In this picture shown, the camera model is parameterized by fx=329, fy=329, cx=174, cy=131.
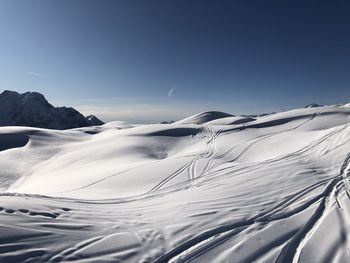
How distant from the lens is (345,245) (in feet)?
19.7

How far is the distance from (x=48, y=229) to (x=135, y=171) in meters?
11.1

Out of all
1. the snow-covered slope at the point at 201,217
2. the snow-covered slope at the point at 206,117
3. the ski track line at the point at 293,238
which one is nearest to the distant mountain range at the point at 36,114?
the snow-covered slope at the point at 206,117

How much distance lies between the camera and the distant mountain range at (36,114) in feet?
589

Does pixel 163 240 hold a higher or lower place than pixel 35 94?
lower

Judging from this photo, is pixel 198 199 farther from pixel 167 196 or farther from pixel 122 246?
pixel 122 246

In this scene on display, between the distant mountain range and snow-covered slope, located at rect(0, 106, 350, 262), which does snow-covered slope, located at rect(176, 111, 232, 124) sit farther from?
the distant mountain range

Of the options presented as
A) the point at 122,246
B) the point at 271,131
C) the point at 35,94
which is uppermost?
the point at 35,94

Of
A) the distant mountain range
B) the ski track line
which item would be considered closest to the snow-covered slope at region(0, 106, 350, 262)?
the ski track line

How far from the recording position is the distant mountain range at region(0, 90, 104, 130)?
180 metres

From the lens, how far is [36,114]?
601 ft

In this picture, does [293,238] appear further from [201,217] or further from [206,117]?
[206,117]

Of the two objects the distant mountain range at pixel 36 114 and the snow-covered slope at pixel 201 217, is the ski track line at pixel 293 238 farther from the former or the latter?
the distant mountain range at pixel 36 114

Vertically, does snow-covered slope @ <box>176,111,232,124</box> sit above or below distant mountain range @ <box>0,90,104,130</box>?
below

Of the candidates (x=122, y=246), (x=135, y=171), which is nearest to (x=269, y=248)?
(x=122, y=246)
